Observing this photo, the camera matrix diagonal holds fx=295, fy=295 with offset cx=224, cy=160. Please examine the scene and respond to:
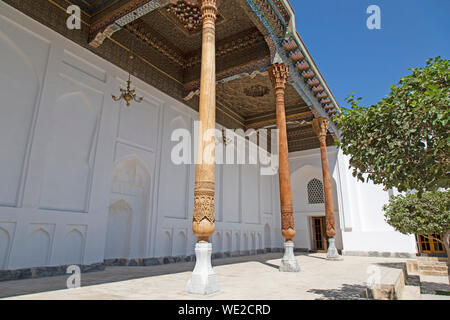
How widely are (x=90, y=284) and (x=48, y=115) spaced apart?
3.61 metres

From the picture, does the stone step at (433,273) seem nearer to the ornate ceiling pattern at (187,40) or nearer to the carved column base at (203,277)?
the ornate ceiling pattern at (187,40)

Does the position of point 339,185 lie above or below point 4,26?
below

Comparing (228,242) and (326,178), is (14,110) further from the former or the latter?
(326,178)

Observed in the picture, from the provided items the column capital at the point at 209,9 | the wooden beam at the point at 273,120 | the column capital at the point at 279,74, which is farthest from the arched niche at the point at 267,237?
the column capital at the point at 209,9

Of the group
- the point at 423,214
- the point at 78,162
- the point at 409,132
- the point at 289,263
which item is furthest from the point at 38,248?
the point at 423,214

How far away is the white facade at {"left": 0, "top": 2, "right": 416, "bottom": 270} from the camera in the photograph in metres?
5.59

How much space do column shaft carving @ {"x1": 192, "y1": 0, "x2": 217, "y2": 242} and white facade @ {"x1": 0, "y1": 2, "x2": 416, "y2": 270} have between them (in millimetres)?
3516

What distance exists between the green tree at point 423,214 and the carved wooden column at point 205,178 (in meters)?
6.92

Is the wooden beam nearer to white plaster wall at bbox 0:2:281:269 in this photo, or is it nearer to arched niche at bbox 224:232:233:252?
white plaster wall at bbox 0:2:281:269

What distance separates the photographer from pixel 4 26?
224 inches

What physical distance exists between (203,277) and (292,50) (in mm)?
7019

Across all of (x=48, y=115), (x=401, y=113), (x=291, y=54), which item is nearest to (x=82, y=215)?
(x=48, y=115)

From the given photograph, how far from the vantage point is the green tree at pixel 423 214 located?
8148 millimetres

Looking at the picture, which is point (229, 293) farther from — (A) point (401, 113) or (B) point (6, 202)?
(B) point (6, 202)
